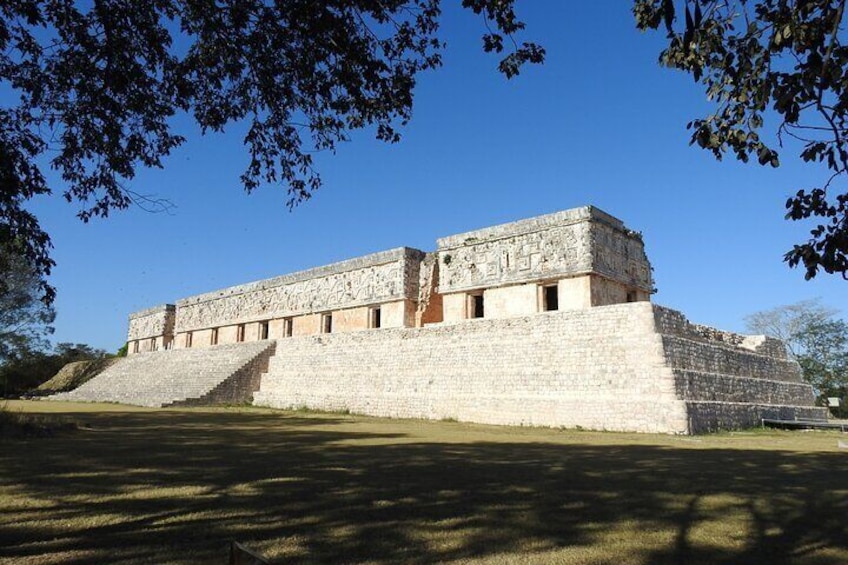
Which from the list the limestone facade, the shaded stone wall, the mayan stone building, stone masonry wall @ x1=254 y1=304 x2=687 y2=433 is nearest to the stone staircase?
the mayan stone building

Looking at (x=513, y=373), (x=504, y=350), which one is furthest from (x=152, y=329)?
(x=513, y=373)

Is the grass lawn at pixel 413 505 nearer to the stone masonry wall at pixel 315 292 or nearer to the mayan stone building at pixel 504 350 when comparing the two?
the mayan stone building at pixel 504 350

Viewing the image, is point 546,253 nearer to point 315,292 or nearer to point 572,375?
point 572,375

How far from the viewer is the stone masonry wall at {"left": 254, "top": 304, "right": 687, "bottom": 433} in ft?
39.9

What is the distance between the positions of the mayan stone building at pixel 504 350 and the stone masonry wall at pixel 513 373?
34 millimetres

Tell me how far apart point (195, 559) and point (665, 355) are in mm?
11162

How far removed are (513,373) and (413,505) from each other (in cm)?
1045

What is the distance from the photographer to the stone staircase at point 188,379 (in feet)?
66.9

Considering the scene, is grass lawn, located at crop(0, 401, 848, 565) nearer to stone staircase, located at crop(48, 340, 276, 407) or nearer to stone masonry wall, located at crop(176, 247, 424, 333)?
stone staircase, located at crop(48, 340, 276, 407)

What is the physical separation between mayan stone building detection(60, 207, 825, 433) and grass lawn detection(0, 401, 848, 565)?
191 inches

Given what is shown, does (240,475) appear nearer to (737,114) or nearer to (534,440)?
(737,114)

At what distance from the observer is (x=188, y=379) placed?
22.8m

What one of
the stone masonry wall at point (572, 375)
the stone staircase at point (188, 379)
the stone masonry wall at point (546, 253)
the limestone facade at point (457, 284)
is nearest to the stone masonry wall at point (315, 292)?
the limestone facade at point (457, 284)

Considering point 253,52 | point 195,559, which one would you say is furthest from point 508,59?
point 195,559
